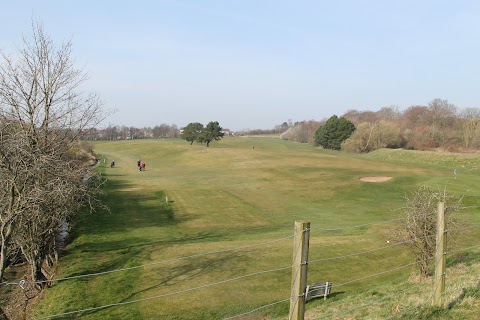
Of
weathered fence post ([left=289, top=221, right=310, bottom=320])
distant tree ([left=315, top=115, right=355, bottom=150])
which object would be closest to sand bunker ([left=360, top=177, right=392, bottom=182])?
weathered fence post ([left=289, top=221, right=310, bottom=320])

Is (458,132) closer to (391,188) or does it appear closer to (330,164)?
(330,164)

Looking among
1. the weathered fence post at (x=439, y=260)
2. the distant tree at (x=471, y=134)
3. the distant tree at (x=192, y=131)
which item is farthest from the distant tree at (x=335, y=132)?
the weathered fence post at (x=439, y=260)

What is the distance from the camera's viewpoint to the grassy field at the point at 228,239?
14.4m

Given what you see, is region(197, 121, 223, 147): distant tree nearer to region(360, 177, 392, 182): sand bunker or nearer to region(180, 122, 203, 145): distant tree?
region(180, 122, 203, 145): distant tree

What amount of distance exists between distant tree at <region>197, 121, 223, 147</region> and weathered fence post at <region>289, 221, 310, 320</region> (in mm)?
98509

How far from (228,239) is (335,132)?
288 feet

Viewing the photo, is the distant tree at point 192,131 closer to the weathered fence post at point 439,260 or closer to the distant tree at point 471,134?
the distant tree at point 471,134

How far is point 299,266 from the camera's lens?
204 inches

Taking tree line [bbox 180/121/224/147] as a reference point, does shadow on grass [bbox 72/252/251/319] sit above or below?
below

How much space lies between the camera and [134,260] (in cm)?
1934

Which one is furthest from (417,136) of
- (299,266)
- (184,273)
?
(299,266)

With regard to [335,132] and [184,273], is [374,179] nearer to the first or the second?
[184,273]

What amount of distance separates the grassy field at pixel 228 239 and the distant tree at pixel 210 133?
50181mm

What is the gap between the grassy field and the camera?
14.4 m
